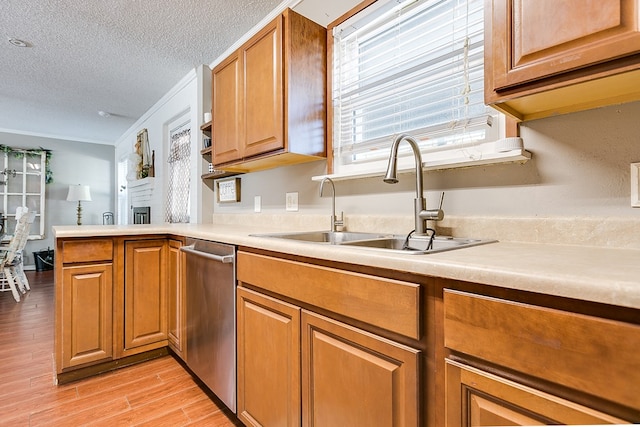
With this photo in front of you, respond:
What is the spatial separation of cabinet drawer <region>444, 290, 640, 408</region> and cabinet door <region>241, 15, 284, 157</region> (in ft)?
4.40

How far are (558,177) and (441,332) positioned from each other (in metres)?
0.73

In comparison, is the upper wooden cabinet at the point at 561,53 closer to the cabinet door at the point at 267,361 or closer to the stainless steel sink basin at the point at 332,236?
the stainless steel sink basin at the point at 332,236

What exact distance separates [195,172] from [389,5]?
7.25ft

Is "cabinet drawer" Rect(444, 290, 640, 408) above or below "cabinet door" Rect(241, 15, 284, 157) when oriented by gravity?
below

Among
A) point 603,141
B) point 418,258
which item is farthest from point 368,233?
point 603,141

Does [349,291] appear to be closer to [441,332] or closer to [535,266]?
[441,332]

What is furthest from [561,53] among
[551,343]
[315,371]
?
[315,371]

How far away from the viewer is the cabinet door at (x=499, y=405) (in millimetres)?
566

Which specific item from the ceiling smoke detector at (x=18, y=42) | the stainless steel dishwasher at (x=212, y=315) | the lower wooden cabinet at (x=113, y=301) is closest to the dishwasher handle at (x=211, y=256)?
the stainless steel dishwasher at (x=212, y=315)

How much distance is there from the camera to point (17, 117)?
16.2 ft

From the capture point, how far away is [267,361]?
126cm

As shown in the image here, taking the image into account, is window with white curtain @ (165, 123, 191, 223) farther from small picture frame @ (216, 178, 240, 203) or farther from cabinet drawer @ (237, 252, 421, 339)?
cabinet drawer @ (237, 252, 421, 339)

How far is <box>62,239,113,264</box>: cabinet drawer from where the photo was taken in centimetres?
189

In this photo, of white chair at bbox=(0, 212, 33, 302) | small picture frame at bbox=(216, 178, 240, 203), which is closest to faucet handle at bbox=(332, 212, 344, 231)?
small picture frame at bbox=(216, 178, 240, 203)
